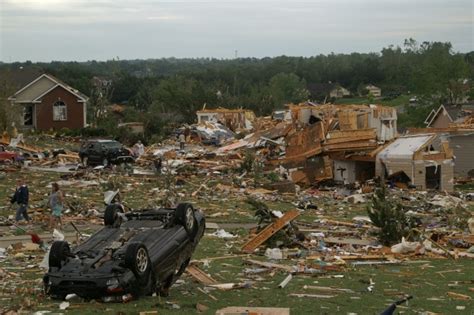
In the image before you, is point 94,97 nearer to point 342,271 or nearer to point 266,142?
point 266,142

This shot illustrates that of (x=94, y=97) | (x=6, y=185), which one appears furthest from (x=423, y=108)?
(x=6, y=185)

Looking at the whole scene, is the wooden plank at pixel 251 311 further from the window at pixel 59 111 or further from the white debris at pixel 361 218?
the window at pixel 59 111

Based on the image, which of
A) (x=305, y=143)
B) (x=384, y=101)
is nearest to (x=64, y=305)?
(x=305, y=143)

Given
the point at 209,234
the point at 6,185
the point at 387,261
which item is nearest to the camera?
the point at 387,261

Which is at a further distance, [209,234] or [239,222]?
[239,222]

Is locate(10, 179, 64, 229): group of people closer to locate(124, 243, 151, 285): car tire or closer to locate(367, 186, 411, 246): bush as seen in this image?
locate(367, 186, 411, 246): bush

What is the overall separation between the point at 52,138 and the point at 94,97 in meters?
23.6

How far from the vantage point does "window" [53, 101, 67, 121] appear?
60.6 metres

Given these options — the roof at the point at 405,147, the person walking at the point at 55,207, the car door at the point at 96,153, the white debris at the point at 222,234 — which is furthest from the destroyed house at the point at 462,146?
the person walking at the point at 55,207

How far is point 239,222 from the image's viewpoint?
22.7m

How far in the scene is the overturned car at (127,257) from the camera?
10.3 meters

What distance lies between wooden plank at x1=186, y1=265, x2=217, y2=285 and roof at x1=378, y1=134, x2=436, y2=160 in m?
23.6

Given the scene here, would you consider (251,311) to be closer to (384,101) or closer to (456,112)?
(456,112)

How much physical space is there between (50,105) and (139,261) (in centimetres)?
5190
